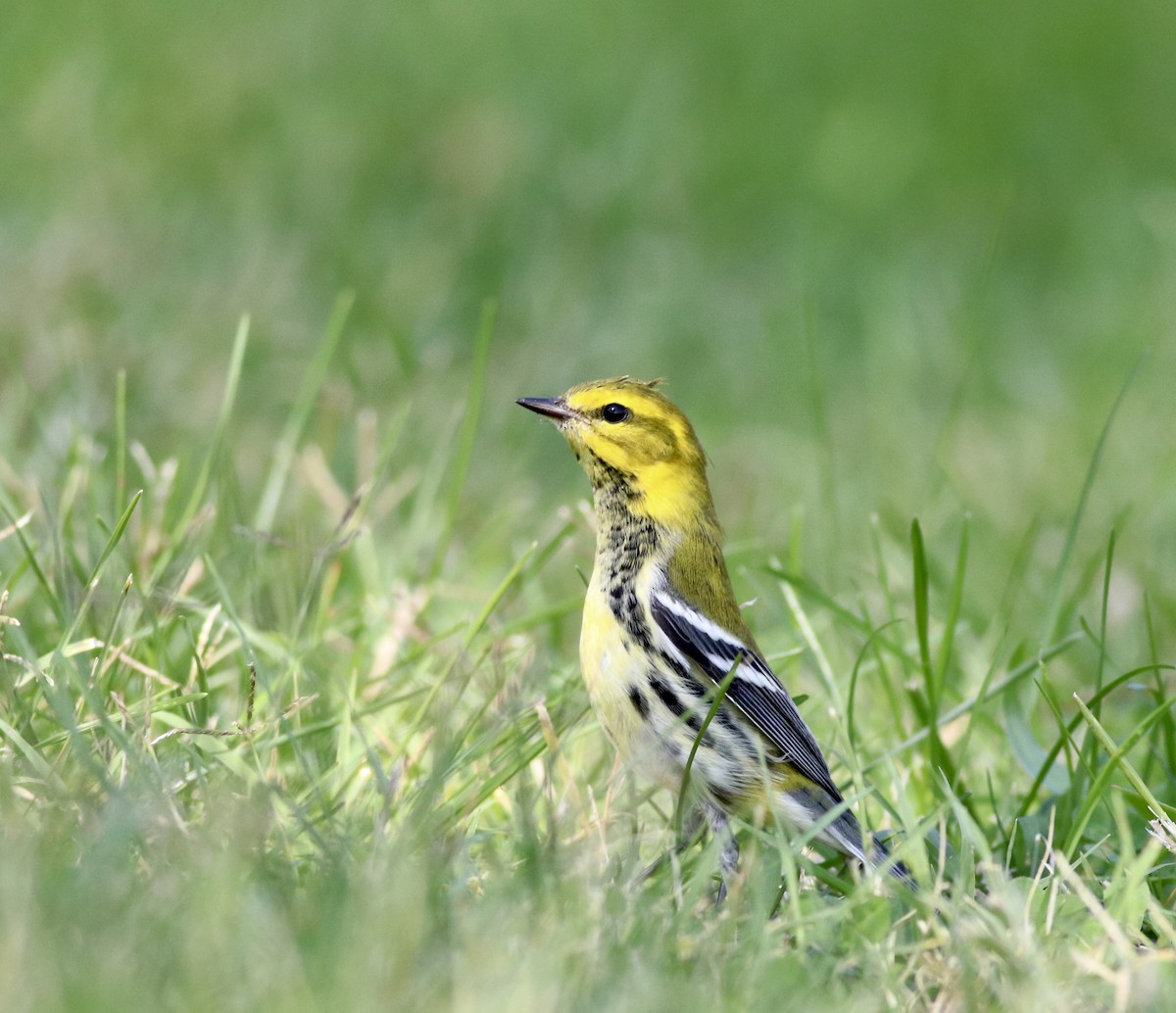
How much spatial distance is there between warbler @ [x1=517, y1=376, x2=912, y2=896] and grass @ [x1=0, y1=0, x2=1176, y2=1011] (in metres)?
0.12

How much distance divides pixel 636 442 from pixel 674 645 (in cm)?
61

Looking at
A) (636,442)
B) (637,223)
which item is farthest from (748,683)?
(637,223)

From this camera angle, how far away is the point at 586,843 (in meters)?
3.26

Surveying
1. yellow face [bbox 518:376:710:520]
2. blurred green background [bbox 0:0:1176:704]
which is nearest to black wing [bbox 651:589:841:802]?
yellow face [bbox 518:376:710:520]

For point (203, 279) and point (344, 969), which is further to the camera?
point (203, 279)

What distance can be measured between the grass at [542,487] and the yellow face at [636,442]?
1.55 feet

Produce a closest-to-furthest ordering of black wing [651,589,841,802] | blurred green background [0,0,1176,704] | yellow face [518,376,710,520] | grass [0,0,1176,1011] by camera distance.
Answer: grass [0,0,1176,1011], black wing [651,589,841,802], yellow face [518,376,710,520], blurred green background [0,0,1176,704]

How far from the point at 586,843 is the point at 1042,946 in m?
0.89

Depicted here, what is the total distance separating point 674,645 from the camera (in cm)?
396

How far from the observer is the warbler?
3814 millimetres

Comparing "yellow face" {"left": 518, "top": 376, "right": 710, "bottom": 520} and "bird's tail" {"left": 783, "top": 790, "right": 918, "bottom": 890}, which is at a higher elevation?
"yellow face" {"left": 518, "top": 376, "right": 710, "bottom": 520}

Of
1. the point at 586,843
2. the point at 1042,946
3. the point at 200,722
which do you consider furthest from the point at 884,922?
the point at 200,722

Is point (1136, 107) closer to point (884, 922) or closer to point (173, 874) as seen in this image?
point (884, 922)

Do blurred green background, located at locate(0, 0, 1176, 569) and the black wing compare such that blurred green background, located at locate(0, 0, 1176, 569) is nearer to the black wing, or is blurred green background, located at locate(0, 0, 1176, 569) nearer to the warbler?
the warbler
